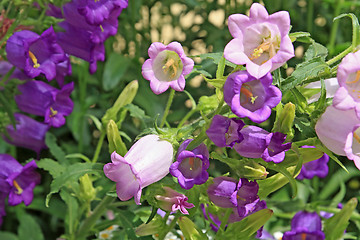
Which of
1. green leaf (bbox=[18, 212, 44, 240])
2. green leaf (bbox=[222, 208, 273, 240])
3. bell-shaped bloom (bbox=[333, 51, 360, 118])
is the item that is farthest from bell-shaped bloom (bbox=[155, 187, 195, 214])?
green leaf (bbox=[18, 212, 44, 240])

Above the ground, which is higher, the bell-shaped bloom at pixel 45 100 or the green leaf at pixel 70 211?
the bell-shaped bloom at pixel 45 100

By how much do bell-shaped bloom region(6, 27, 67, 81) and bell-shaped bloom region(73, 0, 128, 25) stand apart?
3.2 inches

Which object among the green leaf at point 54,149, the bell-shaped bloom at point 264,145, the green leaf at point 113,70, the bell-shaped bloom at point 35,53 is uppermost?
the bell-shaped bloom at point 264,145

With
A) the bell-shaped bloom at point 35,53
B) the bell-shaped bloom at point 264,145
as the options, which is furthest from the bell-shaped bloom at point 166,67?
the bell-shaped bloom at point 35,53

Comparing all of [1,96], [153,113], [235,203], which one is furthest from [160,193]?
[153,113]

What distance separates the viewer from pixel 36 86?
1.32m

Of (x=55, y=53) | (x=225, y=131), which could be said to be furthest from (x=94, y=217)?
(x=225, y=131)

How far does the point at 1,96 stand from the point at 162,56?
46 centimetres

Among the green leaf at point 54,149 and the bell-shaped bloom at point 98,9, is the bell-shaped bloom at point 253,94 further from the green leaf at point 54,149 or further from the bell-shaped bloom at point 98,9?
the green leaf at point 54,149

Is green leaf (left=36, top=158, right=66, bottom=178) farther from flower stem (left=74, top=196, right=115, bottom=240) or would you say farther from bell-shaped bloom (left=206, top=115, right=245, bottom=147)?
bell-shaped bloom (left=206, top=115, right=245, bottom=147)

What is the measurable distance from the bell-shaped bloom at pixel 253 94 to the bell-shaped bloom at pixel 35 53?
52 cm

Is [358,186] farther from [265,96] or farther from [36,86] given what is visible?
[265,96]

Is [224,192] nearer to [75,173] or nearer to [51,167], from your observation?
[75,173]

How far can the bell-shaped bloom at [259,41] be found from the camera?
0.79 metres
